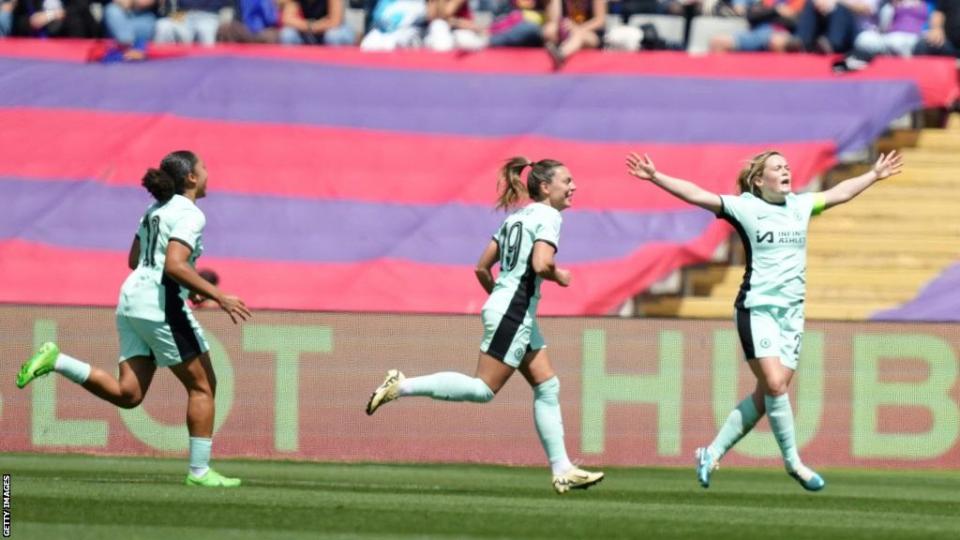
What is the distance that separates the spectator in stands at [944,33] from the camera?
20.9m

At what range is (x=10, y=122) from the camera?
68.8 feet

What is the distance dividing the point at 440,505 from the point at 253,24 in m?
12.5

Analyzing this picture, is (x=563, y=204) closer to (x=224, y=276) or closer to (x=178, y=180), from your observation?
(x=178, y=180)

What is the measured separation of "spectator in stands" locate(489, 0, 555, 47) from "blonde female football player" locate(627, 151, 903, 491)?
1009cm

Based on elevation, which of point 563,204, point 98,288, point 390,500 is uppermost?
point 563,204

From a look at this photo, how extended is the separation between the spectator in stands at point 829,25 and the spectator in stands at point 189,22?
6.18m

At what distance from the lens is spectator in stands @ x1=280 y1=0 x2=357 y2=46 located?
2198cm

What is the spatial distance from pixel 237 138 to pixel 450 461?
21.2ft

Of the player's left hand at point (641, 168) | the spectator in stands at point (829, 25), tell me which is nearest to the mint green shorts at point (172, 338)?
the player's left hand at point (641, 168)

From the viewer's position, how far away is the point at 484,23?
73.4 ft

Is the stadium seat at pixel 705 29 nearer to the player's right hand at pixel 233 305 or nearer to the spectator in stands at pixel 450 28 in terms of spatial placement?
the spectator in stands at pixel 450 28

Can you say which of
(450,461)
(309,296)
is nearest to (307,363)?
(450,461)

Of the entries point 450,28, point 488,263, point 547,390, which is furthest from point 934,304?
point 547,390

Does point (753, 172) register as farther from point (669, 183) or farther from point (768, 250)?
point (669, 183)
